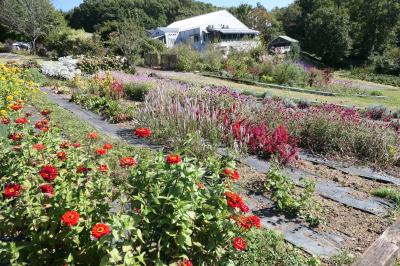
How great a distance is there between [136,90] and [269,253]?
7.99 m

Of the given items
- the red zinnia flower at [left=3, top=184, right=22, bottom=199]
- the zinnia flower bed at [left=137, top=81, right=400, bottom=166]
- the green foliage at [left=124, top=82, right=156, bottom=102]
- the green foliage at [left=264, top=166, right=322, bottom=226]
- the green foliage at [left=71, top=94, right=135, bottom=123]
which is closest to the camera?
the red zinnia flower at [left=3, top=184, right=22, bottom=199]

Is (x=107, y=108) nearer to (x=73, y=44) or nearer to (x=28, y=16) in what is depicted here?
(x=73, y=44)

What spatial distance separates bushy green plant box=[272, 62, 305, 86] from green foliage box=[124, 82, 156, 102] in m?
8.25

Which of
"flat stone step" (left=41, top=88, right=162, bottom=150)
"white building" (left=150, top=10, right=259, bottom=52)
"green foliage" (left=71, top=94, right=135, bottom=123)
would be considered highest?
"white building" (left=150, top=10, right=259, bottom=52)

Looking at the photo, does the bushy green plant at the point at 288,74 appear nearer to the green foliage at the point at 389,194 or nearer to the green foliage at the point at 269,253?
the green foliage at the point at 389,194

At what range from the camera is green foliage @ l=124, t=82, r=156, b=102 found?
9906 millimetres

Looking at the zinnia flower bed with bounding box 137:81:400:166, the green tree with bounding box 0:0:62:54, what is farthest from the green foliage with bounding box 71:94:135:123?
the green tree with bounding box 0:0:62:54

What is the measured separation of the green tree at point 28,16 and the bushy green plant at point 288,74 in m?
24.6

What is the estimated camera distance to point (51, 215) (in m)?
2.12

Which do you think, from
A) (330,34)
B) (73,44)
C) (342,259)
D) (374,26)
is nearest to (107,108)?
(342,259)

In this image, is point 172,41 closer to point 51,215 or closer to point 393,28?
point 393,28

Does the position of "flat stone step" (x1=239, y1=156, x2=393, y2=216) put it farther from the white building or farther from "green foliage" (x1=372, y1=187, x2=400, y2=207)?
the white building

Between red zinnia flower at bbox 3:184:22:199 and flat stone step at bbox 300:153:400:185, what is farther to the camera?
flat stone step at bbox 300:153:400:185

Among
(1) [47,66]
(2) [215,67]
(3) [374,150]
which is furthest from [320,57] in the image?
(3) [374,150]
